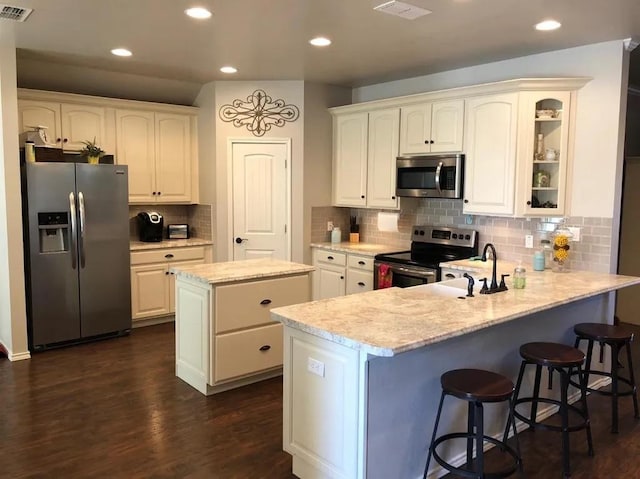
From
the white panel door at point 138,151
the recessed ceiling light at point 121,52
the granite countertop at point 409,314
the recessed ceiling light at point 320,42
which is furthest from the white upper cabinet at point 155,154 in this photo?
the granite countertop at point 409,314

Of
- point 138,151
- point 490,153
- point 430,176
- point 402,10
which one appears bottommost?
point 430,176

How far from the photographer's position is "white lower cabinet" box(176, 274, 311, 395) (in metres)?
3.74

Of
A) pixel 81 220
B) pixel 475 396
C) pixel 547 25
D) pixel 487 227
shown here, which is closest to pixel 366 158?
pixel 487 227

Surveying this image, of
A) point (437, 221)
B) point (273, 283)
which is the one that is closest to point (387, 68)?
point (437, 221)

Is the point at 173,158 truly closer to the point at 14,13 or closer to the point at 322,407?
the point at 14,13

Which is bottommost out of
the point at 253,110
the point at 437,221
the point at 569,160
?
the point at 437,221

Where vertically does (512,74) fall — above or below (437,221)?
above

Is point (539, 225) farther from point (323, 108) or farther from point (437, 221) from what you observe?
point (323, 108)

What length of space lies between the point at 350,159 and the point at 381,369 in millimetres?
3647

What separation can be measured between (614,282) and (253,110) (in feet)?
12.7

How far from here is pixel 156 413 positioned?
11.5ft

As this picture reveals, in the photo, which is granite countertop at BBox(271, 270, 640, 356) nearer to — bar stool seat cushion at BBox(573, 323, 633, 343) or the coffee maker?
bar stool seat cushion at BBox(573, 323, 633, 343)

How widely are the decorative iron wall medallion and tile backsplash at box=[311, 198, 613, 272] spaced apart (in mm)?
1063

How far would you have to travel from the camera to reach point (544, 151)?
4.29 metres
